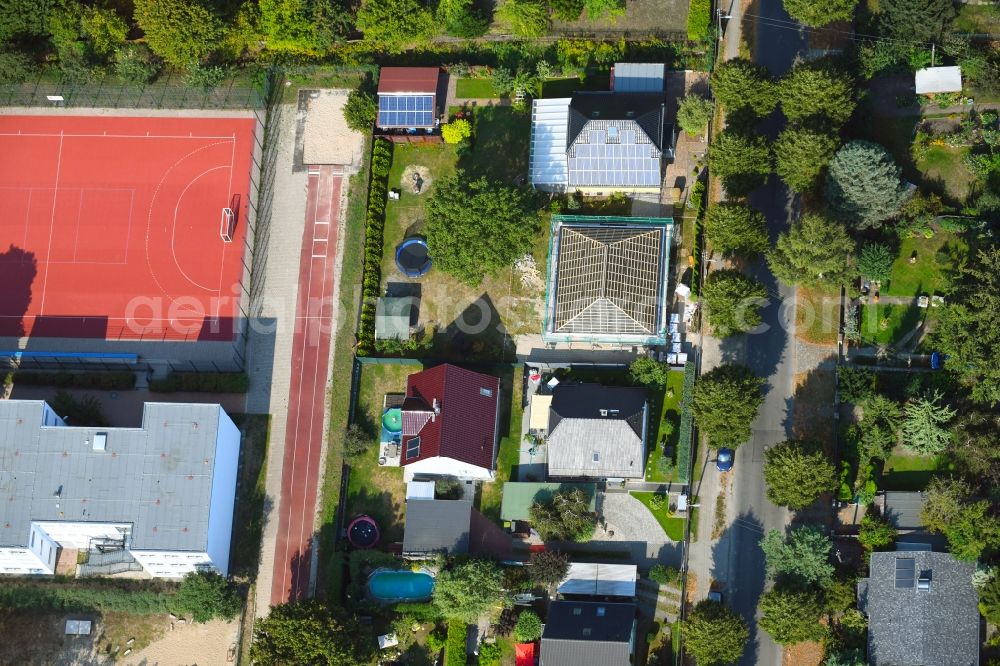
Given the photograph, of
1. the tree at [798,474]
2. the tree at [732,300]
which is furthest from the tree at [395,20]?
the tree at [798,474]

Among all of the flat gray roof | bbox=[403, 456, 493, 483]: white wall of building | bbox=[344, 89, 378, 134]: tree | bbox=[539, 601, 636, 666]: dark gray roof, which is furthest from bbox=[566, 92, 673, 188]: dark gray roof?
→ the flat gray roof

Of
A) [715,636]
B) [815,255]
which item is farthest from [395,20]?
[715,636]

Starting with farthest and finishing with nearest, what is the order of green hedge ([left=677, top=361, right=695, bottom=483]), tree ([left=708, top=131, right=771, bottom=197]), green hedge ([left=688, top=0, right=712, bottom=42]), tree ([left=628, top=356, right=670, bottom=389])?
1. green hedge ([left=688, top=0, right=712, bottom=42])
2. tree ([left=628, top=356, right=670, bottom=389])
3. green hedge ([left=677, top=361, right=695, bottom=483])
4. tree ([left=708, top=131, right=771, bottom=197])

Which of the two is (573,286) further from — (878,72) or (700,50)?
(878,72)

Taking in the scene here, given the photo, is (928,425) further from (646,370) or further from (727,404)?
(646,370)

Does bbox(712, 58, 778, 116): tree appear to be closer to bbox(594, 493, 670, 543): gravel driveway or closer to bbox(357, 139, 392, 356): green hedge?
bbox(357, 139, 392, 356): green hedge

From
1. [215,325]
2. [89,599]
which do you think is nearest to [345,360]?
[215,325]

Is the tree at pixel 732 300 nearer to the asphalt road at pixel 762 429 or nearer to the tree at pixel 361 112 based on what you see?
the asphalt road at pixel 762 429
